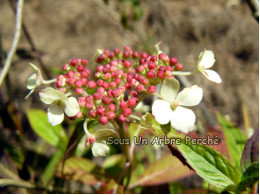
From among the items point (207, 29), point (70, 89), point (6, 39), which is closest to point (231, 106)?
point (207, 29)

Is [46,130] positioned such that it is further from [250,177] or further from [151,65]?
[250,177]

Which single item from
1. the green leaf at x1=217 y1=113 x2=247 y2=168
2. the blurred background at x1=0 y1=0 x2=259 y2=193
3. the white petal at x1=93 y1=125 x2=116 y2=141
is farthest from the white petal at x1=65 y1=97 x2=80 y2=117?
the blurred background at x1=0 y1=0 x2=259 y2=193

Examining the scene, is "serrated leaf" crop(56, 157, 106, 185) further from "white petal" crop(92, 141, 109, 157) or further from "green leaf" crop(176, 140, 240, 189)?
"green leaf" crop(176, 140, 240, 189)

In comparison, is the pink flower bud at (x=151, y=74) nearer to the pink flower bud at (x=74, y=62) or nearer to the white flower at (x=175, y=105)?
the white flower at (x=175, y=105)

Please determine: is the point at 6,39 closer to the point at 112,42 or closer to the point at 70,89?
the point at 112,42

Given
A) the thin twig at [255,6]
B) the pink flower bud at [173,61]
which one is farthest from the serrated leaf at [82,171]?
the thin twig at [255,6]
